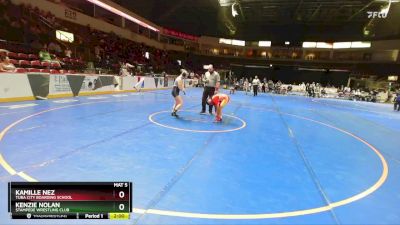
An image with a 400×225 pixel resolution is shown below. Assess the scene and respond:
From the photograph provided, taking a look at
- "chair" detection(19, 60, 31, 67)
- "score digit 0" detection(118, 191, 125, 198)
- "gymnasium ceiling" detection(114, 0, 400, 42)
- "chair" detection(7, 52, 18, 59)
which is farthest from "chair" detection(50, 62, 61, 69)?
"score digit 0" detection(118, 191, 125, 198)

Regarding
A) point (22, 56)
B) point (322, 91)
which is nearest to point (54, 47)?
point (22, 56)

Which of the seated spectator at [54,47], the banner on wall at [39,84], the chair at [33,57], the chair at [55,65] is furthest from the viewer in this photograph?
the seated spectator at [54,47]

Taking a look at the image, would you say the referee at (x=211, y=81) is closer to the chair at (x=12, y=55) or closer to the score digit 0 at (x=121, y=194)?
the score digit 0 at (x=121, y=194)

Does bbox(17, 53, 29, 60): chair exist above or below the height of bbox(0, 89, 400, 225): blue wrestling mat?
above

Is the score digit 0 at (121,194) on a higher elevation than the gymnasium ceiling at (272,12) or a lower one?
lower

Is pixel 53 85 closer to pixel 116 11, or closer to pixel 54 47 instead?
pixel 54 47

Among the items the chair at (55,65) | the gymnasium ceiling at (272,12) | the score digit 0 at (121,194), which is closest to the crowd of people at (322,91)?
the gymnasium ceiling at (272,12)

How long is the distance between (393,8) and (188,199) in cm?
4323

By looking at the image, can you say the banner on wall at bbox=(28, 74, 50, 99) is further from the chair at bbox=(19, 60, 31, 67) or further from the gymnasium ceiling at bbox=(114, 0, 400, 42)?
the gymnasium ceiling at bbox=(114, 0, 400, 42)

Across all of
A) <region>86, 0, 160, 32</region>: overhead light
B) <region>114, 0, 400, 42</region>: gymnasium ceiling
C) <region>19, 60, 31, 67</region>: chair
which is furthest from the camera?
<region>114, 0, 400, 42</region>: gymnasium ceiling
